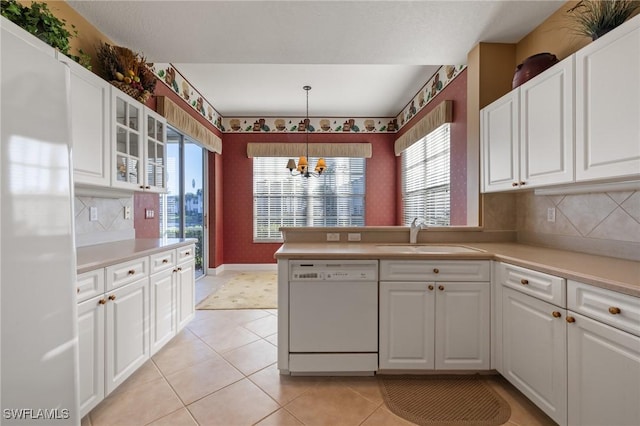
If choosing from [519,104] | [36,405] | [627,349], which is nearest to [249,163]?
[519,104]

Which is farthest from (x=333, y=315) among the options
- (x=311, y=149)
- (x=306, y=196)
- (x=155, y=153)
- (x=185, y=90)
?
(x=311, y=149)

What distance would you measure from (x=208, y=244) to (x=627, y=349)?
16.4 feet

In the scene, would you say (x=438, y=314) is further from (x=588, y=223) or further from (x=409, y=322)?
(x=588, y=223)

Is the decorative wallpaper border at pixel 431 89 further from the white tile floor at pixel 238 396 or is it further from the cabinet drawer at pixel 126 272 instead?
the cabinet drawer at pixel 126 272

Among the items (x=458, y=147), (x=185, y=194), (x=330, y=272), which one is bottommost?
(x=330, y=272)

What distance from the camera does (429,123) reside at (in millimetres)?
3672

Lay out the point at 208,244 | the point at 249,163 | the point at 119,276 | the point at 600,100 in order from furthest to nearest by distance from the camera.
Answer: the point at 249,163, the point at 208,244, the point at 119,276, the point at 600,100

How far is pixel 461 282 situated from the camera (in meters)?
1.83

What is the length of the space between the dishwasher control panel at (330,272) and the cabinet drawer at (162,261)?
3.30 feet

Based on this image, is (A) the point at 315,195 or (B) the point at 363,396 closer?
(B) the point at 363,396

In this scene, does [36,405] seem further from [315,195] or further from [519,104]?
[315,195]

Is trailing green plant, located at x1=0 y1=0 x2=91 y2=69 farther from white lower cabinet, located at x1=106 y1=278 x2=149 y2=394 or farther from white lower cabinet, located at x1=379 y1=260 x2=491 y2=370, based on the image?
white lower cabinet, located at x1=379 y1=260 x2=491 y2=370

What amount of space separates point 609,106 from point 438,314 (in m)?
1.44

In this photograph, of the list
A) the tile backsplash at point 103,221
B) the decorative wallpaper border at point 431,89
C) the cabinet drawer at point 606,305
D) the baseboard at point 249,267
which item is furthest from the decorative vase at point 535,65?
the baseboard at point 249,267
